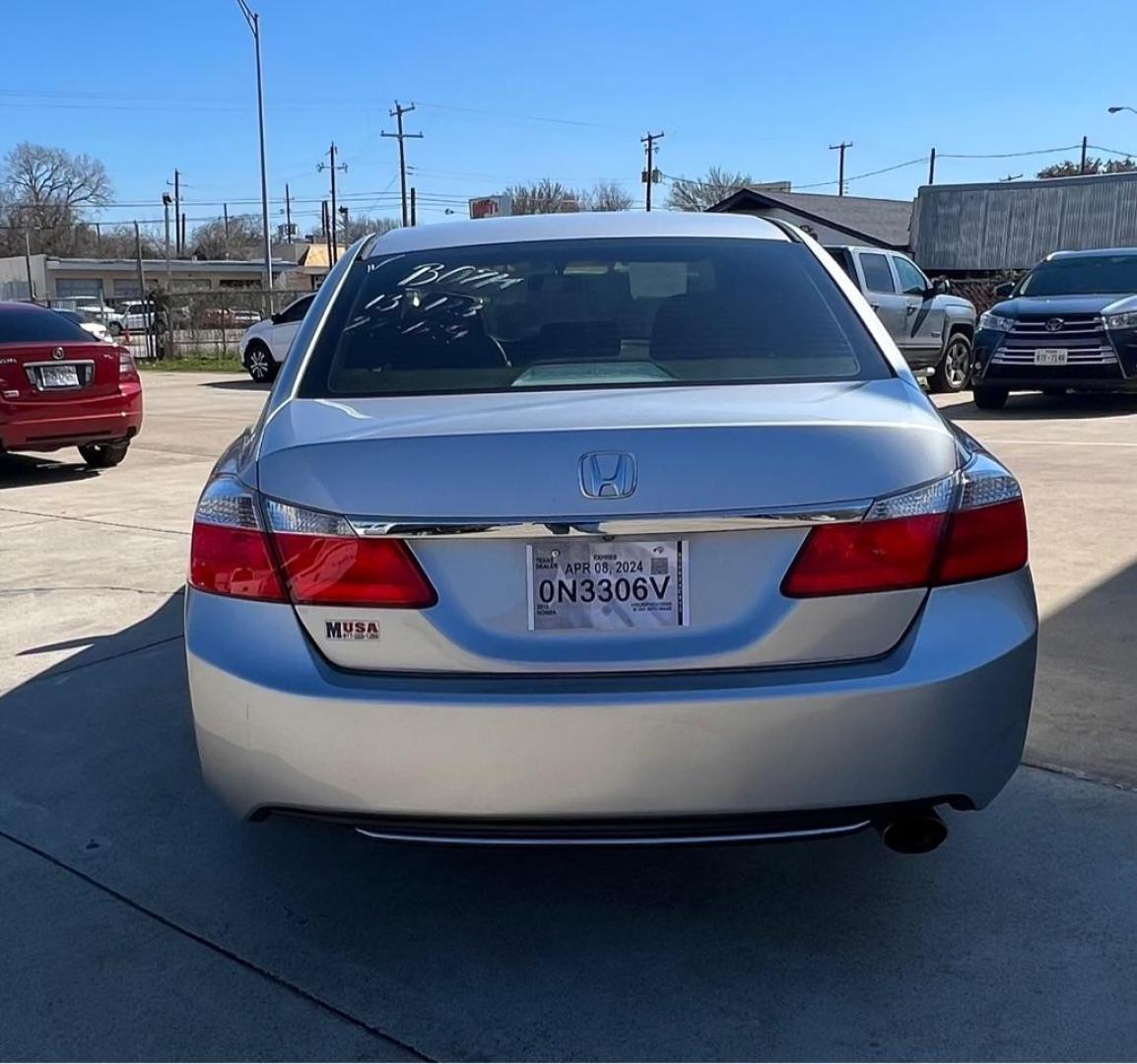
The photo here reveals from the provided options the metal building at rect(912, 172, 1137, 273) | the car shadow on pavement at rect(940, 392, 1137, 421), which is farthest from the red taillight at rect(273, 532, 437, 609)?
the metal building at rect(912, 172, 1137, 273)

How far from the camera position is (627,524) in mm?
2301

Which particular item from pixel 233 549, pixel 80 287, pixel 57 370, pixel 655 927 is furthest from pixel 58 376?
pixel 80 287

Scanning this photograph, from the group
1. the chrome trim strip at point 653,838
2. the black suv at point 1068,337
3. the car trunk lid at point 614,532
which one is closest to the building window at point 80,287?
the black suv at point 1068,337

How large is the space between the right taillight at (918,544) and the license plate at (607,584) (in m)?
0.23

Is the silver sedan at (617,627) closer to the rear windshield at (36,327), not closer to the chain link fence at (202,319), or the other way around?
the rear windshield at (36,327)

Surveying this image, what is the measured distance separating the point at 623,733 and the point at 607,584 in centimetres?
29

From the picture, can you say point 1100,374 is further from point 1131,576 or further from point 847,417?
point 847,417

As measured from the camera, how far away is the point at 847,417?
2479 millimetres

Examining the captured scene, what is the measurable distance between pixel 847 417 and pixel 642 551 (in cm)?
53

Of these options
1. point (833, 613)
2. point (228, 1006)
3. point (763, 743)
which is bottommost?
point (228, 1006)

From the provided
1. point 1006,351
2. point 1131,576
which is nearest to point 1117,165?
point 1006,351

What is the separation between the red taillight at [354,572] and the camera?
2.37 m

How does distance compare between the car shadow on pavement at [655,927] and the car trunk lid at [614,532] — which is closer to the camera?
the car trunk lid at [614,532]

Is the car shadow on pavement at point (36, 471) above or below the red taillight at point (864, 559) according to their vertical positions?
below
